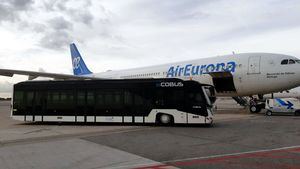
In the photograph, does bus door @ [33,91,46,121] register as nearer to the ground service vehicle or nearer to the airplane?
the airplane

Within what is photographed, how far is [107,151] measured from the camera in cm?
920

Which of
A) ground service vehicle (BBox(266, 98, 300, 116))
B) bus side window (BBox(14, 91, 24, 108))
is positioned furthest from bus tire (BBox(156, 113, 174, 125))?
ground service vehicle (BBox(266, 98, 300, 116))

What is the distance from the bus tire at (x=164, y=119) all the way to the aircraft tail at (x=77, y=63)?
2634cm

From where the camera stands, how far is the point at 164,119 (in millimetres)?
16859

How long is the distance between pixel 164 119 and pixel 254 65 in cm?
923

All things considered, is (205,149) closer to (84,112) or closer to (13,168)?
(13,168)

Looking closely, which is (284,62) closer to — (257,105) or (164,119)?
(257,105)

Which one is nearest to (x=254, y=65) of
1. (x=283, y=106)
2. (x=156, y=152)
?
(x=283, y=106)

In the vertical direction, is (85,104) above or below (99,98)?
below

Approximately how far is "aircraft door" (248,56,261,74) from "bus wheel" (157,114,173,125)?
28.5ft

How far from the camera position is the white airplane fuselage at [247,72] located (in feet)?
71.4

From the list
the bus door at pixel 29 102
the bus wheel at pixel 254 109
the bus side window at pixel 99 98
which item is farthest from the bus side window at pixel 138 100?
the bus wheel at pixel 254 109

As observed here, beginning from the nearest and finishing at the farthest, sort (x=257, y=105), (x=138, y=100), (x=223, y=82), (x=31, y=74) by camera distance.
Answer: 1. (x=138, y=100)
2. (x=223, y=82)
3. (x=257, y=105)
4. (x=31, y=74)

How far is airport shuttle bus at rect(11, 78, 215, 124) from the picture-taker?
16562mm
